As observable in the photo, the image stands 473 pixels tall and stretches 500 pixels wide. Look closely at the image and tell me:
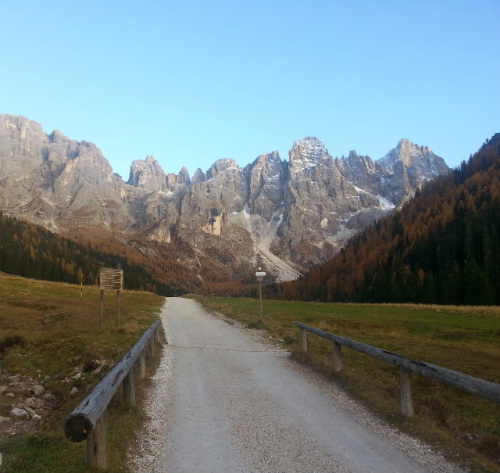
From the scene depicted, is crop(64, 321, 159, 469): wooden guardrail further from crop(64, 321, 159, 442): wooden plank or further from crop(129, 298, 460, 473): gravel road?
crop(129, 298, 460, 473): gravel road

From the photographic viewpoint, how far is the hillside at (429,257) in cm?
8719

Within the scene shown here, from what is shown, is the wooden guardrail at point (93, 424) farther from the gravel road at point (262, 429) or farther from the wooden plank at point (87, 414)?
the gravel road at point (262, 429)

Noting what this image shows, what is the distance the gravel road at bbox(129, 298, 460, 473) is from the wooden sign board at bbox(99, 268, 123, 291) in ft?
40.4

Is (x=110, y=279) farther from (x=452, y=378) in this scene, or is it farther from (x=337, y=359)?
(x=452, y=378)

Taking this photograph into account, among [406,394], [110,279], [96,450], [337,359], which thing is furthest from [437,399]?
[110,279]

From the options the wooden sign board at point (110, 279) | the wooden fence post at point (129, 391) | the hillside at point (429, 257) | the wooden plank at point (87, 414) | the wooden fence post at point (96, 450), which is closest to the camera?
the wooden plank at point (87, 414)

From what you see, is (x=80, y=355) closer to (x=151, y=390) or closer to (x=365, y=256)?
(x=151, y=390)

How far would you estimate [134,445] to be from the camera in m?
6.99

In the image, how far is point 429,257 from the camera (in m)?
113

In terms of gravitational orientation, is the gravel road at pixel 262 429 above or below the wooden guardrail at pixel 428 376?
below

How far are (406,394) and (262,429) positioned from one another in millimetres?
3513

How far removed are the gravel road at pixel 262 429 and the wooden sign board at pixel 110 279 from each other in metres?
12.3

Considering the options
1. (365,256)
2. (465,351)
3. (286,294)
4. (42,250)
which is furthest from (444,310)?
(42,250)

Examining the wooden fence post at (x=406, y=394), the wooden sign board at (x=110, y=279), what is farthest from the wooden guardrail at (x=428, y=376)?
the wooden sign board at (x=110, y=279)
